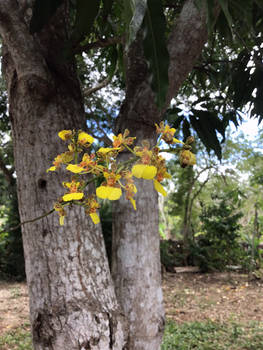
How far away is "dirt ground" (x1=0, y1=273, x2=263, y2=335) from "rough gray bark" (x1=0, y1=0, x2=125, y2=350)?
2386mm

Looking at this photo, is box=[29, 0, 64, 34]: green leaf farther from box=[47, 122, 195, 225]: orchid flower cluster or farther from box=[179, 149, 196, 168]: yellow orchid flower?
box=[179, 149, 196, 168]: yellow orchid flower

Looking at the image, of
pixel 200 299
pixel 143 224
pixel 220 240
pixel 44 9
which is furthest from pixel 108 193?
pixel 220 240

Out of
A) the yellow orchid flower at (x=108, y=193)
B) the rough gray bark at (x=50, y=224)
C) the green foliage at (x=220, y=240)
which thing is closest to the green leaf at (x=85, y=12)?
the yellow orchid flower at (x=108, y=193)

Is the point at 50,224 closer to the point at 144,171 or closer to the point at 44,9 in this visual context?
the point at 44,9

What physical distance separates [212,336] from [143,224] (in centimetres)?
214

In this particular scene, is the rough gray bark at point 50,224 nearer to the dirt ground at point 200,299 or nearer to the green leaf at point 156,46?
the green leaf at point 156,46

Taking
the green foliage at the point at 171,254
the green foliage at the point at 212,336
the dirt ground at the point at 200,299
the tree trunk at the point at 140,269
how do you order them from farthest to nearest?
the green foliage at the point at 171,254 → the dirt ground at the point at 200,299 → the green foliage at the point at 212,336 → the tree trunk at the point at 140,269

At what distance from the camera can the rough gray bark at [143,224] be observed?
1.20 meters

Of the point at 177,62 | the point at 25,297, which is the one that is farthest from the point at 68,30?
the point at 25,297

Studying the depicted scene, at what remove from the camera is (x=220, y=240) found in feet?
17.9

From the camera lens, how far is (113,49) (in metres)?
1.70

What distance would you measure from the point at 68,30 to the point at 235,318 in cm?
330

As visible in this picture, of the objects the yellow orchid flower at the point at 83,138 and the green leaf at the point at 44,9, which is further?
the green leaf at the point at 44,9

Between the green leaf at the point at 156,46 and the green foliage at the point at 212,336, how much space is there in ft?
7.85
